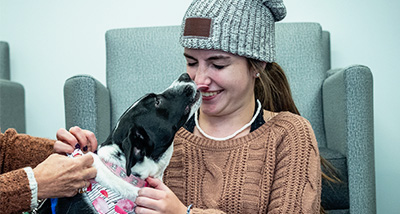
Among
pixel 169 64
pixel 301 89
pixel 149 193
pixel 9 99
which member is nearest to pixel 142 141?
pixel 149 193

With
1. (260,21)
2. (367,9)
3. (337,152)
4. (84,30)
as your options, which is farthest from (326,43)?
(84,30)

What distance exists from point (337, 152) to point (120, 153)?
1.22 m

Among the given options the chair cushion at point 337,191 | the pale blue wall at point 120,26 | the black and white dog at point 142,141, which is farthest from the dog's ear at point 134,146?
the pale blue wall at point 120,26

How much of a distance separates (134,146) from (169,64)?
1320 mm

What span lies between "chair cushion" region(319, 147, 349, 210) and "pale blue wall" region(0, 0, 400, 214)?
38.8 inches

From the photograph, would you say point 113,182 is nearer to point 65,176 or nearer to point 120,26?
point 65,176

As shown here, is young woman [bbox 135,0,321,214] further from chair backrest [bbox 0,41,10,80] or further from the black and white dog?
chair backrest [bbox 0,41,10,80]

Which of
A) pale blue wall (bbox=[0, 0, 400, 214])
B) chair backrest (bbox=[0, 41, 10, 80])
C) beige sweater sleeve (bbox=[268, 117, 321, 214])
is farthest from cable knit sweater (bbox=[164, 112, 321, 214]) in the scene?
chair backrest (bbox=[0, 41, 10, 80])

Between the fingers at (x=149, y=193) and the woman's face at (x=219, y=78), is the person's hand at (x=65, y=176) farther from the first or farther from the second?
the woman's face at (x=219, y=78)

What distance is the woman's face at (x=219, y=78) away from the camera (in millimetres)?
1356

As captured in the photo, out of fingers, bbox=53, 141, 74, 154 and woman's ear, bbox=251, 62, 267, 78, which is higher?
woman's ear, bbox=251, 62, 267, 78

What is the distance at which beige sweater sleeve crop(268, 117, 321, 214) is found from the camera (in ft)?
4.22

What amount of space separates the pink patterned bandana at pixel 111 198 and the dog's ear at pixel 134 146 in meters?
0.05

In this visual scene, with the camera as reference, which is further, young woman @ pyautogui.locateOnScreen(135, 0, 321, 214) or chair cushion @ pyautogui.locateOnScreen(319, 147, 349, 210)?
chair cushion @ pyautogui.locateOnScreen(319, 147, 349, 210)
